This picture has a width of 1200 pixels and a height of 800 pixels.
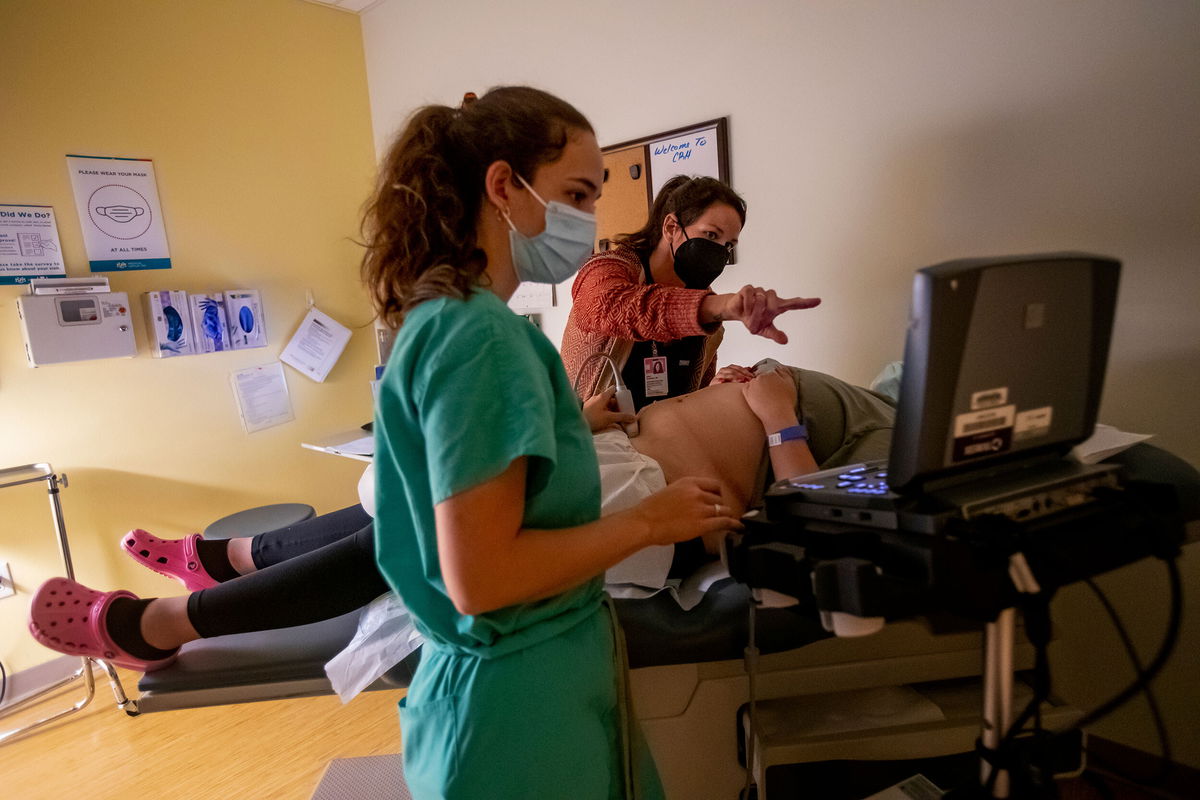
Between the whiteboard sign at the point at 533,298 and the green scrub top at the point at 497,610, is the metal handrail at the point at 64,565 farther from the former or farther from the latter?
the green scrub top at the point at 497,610

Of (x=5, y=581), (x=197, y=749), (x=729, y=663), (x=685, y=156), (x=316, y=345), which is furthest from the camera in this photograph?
(x=316, y=345)

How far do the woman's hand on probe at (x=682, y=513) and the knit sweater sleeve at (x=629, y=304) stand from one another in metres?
0.65

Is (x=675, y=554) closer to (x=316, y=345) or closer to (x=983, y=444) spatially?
(x=983, y=444)

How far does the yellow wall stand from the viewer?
2.33 metres

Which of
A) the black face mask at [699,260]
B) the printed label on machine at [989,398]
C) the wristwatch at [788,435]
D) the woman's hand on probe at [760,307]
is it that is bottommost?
the wristwatch at [788,435]

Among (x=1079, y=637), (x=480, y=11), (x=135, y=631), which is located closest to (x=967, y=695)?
(x=1079, y=637)

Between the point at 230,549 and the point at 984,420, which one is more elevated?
the point at 984,420

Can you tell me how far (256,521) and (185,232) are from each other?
3.87 ft

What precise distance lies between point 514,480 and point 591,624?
27 centimetres

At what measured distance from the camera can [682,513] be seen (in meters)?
0.77

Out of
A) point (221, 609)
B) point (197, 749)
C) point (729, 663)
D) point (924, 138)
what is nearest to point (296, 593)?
point (221, 609)

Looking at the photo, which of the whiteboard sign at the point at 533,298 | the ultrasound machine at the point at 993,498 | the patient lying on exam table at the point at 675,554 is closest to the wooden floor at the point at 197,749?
the patient lying on exam table at the point at 675,554

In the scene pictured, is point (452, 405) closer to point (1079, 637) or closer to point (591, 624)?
point (591, 624)

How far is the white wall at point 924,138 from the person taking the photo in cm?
138
